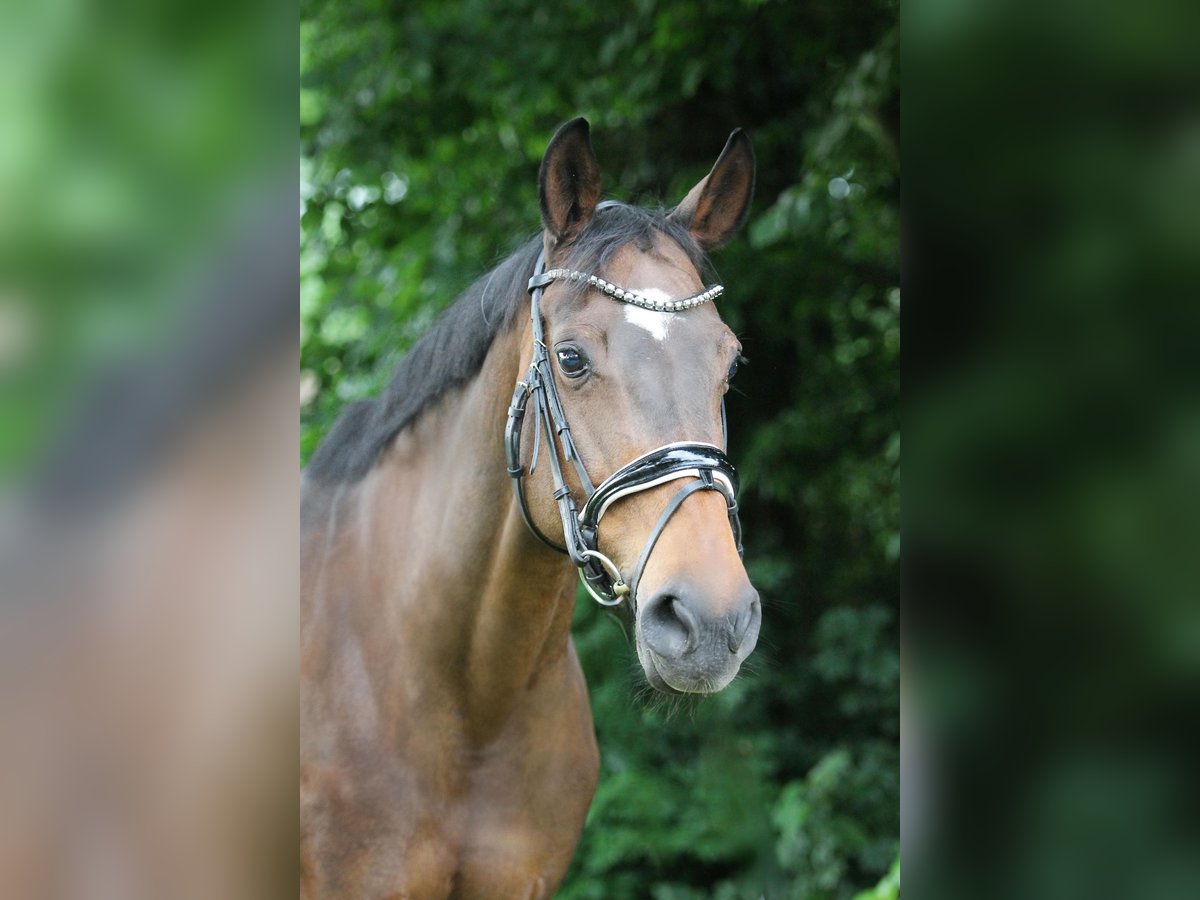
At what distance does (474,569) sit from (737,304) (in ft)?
6.03

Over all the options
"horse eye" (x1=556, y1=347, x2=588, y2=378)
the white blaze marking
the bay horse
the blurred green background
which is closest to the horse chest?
the bay horse

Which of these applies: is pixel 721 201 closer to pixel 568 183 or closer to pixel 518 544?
pixel 568 183

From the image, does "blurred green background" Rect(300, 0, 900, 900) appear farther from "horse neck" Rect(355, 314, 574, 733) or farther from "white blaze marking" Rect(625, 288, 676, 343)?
"white blaze marking" Rect(625, 288, 676, 343)

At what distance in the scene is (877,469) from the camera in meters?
3.86

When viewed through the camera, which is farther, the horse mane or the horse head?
the horse mane

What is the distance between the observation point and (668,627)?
1625 mm

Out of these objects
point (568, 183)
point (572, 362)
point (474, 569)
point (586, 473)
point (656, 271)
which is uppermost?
point (568, 183)

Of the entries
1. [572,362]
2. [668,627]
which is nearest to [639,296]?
[572,362]

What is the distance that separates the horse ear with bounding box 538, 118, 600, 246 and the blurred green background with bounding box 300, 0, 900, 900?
60.9 inches

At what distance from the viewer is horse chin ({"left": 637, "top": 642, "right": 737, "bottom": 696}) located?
162 cm

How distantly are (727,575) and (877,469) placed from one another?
2.41 meters
